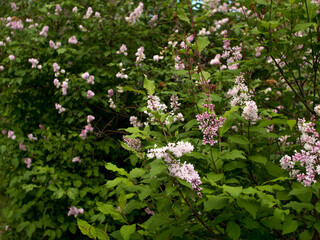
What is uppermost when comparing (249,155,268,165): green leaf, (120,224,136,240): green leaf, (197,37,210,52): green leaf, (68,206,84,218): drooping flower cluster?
(197,37,210,52): green leaf

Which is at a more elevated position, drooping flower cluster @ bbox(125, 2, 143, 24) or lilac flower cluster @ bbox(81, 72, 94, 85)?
drooping flower cluster @ bbox(125, 2, 143, 24)

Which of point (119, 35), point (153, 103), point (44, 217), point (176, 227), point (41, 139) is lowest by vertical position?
point (44, 217)

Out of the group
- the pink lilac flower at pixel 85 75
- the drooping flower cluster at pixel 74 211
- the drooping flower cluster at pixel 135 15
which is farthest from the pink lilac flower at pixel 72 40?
the drooping flower cluster at pixel 74 211

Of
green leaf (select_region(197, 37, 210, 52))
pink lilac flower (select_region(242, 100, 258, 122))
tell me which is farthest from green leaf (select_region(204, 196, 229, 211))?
green leaf (select_region(197, 37, 210, 52))

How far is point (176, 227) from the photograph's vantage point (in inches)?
60.4

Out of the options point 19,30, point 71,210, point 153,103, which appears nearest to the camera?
point 153,103

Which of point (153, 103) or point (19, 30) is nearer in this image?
point (153, 103)

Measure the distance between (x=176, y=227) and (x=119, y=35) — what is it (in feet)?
11.0

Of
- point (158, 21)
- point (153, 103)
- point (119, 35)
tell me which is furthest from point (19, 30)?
point (153, 103)

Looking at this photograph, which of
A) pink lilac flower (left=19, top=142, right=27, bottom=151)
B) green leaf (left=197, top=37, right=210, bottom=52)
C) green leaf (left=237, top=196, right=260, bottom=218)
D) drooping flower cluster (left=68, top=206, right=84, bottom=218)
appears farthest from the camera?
pink lilac flower (left=19, top=142, right=27, bottom=151)

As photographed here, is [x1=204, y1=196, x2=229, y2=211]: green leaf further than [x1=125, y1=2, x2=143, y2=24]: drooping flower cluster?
No

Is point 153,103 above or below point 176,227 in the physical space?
above

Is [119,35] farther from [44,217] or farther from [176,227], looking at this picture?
[176,227]

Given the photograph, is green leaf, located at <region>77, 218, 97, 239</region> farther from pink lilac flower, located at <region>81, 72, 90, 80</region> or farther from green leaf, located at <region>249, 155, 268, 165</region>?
pink lilac flower, located at <region>81, 72, 90, 80</region>
